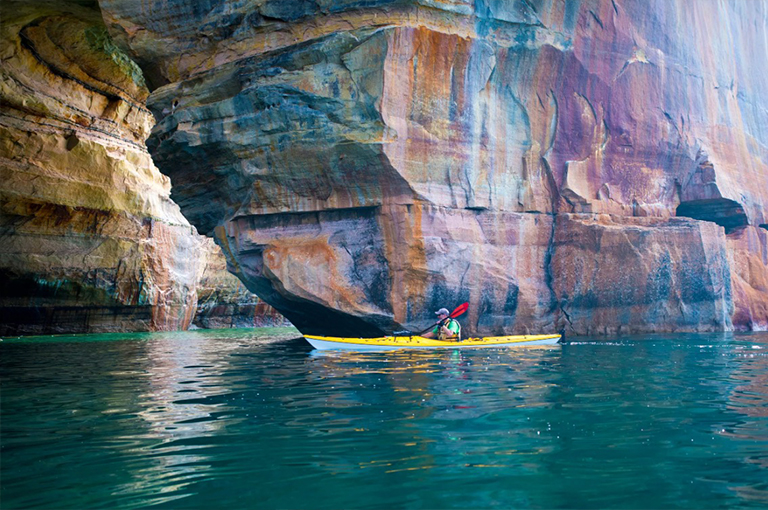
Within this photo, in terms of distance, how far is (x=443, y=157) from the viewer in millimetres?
18031

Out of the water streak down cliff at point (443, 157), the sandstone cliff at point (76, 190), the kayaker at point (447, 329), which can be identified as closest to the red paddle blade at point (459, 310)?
the kayaker at point (447, 329)

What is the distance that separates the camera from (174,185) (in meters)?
21.4

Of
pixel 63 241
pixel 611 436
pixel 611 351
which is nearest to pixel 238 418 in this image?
pixel 611 436

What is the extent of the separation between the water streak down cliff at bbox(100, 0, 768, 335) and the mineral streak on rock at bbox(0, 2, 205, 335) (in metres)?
9.23

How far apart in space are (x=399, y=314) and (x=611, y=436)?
11555mm

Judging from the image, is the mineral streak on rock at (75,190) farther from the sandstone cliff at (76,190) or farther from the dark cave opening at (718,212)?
the dark cave opening at (718,212)

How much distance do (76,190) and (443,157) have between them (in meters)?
19.3

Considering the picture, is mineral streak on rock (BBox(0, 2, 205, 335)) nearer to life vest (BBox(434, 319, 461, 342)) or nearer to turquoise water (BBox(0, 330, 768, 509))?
life vest (BBox(434, 319, 461, 342))

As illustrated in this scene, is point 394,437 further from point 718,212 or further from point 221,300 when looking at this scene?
point 221,300

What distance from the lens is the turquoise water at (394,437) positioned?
15.8ft

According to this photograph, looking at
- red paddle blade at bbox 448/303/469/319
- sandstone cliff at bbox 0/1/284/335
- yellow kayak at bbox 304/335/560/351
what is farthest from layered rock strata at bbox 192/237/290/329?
red paddle blade at bbox 448/303/469/319

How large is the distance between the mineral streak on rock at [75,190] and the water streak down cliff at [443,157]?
9235 mm

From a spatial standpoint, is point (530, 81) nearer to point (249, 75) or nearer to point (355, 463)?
point (249, 75)

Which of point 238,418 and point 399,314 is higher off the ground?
point 399,314
